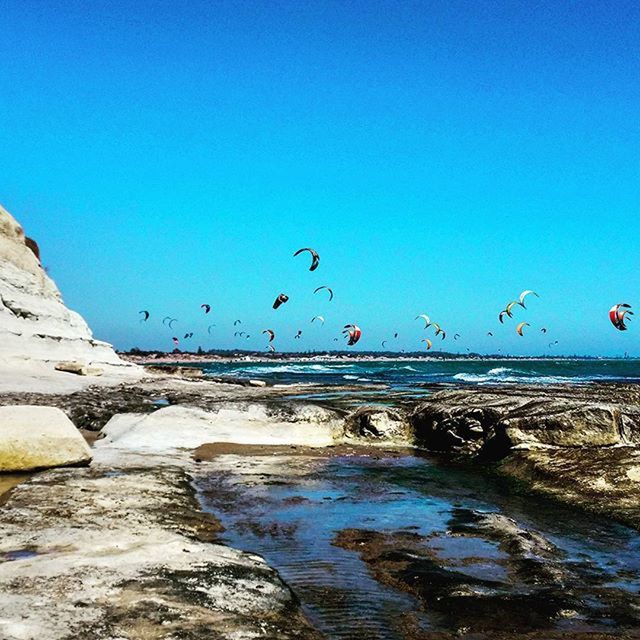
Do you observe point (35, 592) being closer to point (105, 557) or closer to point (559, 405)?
point (105, 557)

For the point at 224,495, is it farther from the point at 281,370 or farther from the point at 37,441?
the point at 281,370

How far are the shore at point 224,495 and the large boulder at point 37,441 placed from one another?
381mm

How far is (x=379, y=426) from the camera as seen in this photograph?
646 inches

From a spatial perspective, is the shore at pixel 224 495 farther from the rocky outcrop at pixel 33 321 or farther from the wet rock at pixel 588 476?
the rocky outcrop at pixel 33 321

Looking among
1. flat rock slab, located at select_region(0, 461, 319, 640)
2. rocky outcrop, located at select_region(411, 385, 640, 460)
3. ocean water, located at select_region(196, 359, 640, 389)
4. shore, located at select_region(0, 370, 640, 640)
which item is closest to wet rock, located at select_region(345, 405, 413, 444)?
shore, located at select_region(0, 370, 640, 640)

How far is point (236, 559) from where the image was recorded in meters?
5.46

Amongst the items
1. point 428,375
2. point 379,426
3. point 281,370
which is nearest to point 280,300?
point 379,426

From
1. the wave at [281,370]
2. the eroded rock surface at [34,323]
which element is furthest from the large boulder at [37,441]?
the wave at [281,370]

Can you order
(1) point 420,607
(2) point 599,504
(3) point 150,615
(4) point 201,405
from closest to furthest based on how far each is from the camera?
(3) point 150,615
(1) point 420,607
(2) point 599,504
(4) point 201,405

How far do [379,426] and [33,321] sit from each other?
25.7 metres

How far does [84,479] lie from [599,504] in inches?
300

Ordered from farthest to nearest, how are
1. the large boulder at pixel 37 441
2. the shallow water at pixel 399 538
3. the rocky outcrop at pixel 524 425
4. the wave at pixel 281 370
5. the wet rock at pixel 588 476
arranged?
the wave at pixel 281 370, the rocky outcrop at pixel 524 425, the large boulder at pixel 37 441, the wet rock at pixel 588 476, the shallow water at pixel 399 538

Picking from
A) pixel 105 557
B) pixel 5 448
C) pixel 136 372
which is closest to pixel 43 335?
pixel 136 372

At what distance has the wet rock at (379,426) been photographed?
637 inches
